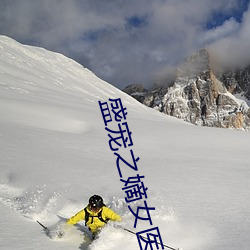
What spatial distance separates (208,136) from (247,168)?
5823 mm

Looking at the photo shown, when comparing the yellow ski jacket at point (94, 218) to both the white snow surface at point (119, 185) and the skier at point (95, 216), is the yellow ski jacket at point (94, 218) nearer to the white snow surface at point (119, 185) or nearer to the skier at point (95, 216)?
the skier at point (95, 216)

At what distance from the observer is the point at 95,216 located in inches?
235

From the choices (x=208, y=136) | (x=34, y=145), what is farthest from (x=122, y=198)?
(x=208, y=136)

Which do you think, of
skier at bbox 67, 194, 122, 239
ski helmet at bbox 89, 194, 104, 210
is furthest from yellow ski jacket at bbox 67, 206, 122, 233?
ski helmet at bbox 89, 194, 104, 210

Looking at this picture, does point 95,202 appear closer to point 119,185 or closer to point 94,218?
point 94,218

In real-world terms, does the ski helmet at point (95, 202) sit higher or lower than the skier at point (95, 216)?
higher

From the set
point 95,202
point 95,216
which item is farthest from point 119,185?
point 95,202

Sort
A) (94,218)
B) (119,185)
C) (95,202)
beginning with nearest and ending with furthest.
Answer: (95,202) → (94,218) → (119,185)

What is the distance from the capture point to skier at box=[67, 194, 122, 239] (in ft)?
19.3

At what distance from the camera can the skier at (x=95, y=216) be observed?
5887 millimetres

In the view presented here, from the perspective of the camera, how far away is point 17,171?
8656 millimetres

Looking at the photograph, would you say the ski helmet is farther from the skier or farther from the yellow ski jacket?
the yellow ski jacket

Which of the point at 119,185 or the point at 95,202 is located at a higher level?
the point at 119,185

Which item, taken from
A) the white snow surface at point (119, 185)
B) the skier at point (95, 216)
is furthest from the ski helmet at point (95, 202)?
the white snow surface at point (119, 185)
